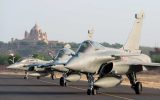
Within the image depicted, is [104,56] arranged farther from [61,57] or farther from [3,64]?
[3,64]

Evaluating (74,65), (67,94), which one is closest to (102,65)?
(74,65)

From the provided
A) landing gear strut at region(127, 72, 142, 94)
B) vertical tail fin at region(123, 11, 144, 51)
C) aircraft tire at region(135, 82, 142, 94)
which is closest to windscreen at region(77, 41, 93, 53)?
landing gear strut at region(127, 72, 142, 94)

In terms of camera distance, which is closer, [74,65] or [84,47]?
[74,65]

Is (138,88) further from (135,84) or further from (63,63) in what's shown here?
(63,63)

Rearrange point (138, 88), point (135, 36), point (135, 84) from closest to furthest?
point (138, 88) → point (135, 84) → point (135, 36)

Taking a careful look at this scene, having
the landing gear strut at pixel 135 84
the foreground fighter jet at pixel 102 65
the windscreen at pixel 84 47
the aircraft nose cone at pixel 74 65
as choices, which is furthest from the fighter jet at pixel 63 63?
the aircraft nose cone at pixel 74 65

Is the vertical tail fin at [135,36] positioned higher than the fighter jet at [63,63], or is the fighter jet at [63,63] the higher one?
the vertical tail fin at [135,36]

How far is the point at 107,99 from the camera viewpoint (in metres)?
21.9

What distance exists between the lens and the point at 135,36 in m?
31.2

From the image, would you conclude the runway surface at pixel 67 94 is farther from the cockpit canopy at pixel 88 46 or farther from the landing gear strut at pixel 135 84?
the cockpit canopy at pixel 88 46

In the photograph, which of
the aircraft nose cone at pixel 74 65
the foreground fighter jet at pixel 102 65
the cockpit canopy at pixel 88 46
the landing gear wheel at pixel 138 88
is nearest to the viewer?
the aircraft nose cone at pixel 74 65

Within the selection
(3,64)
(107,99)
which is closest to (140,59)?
(107,99)

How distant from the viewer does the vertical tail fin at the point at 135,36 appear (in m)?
30.4

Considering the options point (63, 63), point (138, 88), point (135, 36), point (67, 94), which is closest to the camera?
point (67, 94)
